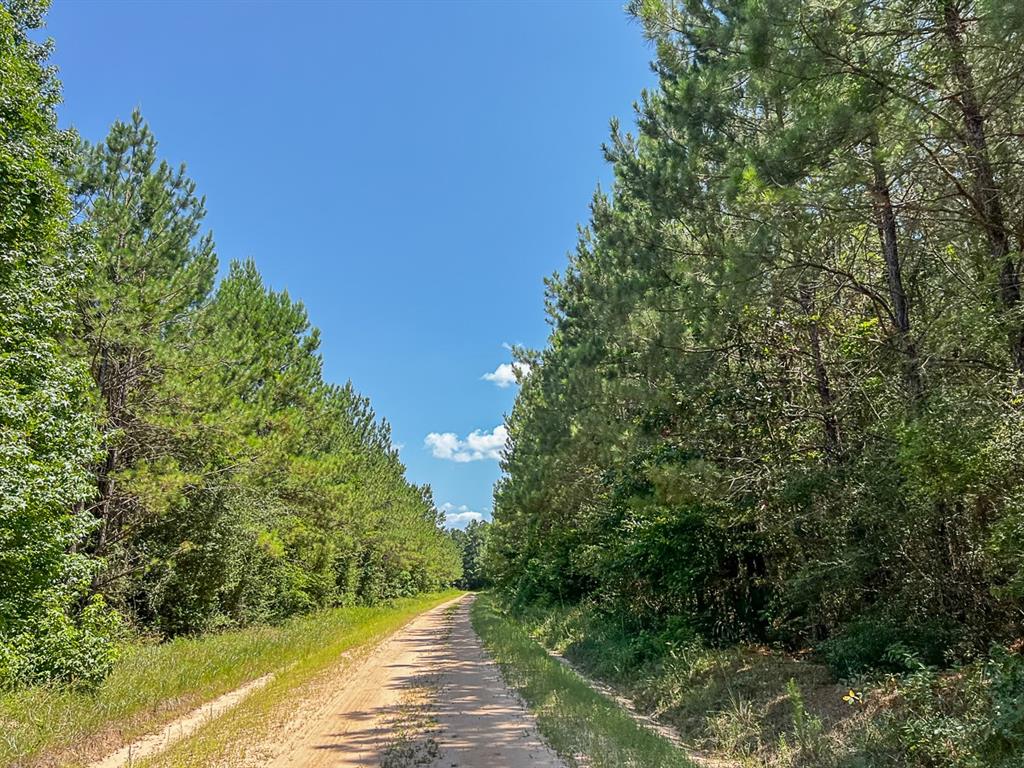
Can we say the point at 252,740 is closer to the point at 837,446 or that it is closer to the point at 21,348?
the point at 21,348

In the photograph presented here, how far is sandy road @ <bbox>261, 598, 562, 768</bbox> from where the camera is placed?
6.66 metres

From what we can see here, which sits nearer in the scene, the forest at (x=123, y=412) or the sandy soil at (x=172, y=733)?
the sandy soil at (x=172, y=733)

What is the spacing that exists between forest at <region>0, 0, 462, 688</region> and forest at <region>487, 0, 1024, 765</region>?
924cm

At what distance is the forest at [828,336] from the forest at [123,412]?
9.24m

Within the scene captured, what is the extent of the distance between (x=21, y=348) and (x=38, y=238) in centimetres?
186

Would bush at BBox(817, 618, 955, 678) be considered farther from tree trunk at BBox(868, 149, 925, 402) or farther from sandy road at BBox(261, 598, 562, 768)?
sandy road at BBox(261, 598, 562, 768)

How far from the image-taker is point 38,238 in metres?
9.20

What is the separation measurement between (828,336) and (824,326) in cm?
50

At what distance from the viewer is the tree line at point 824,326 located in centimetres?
571

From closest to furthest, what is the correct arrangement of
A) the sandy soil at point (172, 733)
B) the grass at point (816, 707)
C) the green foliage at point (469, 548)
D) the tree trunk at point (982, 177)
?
the grass at point (816, 707) → the tree trunk at point (982, 177) → the sandy soil at point (172, 733) → the green foliage at point (469, 548)

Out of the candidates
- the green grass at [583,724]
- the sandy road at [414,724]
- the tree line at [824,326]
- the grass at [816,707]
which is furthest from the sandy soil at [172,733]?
the tree line at [824,326]

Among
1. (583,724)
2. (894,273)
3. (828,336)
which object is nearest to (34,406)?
(583,724)

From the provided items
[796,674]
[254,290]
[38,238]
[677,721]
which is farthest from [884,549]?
[254,290]

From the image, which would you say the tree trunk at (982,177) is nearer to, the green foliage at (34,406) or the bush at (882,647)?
the bush at (882,647)
